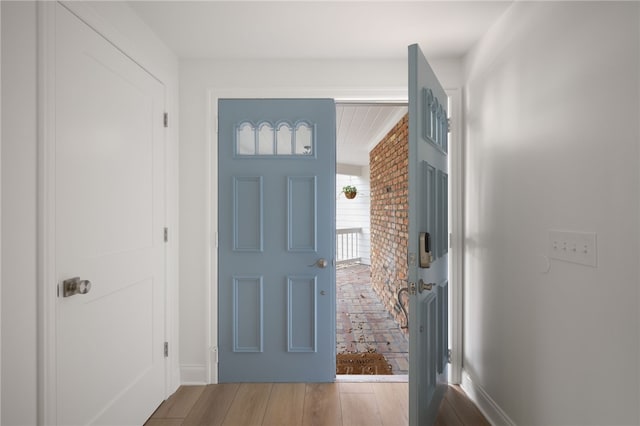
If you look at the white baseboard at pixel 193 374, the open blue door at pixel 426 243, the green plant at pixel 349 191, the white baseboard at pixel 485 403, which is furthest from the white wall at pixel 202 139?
the green plant at pixel 349 191

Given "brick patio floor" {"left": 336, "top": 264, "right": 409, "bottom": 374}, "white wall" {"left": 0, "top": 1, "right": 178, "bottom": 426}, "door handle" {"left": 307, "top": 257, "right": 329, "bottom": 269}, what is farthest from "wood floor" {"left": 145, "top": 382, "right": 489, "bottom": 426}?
"white wall" {"left": 0, "top": 1, "right": 178, "bottom": 426}

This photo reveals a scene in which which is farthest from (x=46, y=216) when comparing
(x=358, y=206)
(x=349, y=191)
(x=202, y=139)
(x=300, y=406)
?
(x=358, y=206)

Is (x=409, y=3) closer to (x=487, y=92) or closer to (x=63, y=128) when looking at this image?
(x=487, y=92)

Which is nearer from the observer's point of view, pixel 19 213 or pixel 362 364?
pixel 19 213

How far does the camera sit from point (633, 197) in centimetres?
114

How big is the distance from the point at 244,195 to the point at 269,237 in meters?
0.35

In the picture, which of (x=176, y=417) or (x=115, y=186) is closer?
(x=115, y=186)

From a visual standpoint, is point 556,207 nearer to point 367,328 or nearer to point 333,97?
point 333,97

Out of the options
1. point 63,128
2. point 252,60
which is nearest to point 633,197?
point 63,128

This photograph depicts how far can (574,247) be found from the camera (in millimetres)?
1387

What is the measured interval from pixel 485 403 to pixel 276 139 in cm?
218

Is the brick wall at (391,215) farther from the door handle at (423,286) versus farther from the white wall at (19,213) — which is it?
the white wall at (19,213)

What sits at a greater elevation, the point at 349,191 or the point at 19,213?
the point at 349,191

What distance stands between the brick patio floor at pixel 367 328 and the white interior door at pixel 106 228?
75.3 inches
